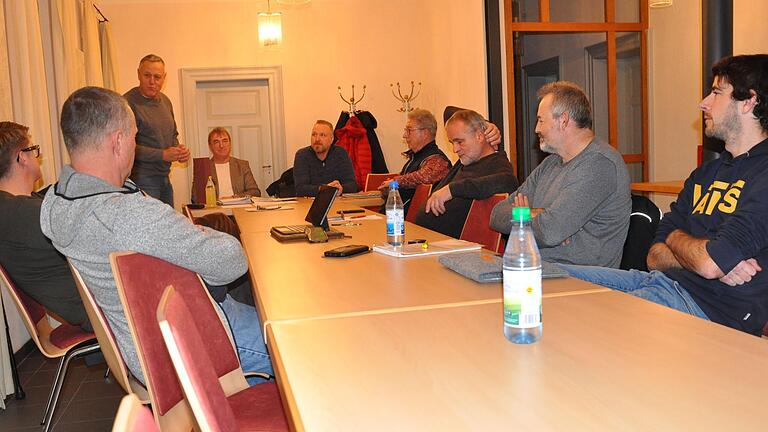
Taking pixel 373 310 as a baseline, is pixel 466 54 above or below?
above

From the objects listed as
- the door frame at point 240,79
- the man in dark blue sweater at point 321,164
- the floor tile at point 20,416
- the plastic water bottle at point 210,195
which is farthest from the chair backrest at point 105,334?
the door frame at point 240,79

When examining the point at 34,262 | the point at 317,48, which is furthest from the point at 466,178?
the point at 317,48

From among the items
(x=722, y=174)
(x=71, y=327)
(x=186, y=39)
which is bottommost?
(x=71, y=327)

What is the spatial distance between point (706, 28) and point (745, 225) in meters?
2.72

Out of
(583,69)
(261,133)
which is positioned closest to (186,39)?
(261,133)

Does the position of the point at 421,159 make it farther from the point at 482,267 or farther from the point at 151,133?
the point at 482,267

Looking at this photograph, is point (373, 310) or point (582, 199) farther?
point (582, 199)

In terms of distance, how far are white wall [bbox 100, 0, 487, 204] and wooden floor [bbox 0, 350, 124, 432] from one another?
4600mm

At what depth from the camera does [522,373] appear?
119cm

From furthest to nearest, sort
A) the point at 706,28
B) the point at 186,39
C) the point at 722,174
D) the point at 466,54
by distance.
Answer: the point at 186,39 → the point at 466,54 → the point at 706,28 → the point at 722,174

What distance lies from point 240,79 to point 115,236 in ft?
23.0

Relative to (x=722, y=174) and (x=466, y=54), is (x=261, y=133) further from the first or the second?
(x=722, y=174)

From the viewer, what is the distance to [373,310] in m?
1.69

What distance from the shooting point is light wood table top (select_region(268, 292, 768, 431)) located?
1.00 m
